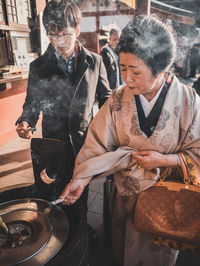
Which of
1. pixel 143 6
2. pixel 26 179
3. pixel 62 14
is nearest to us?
pixel 143 6

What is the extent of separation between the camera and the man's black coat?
2.24 meters

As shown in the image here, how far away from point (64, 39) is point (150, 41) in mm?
1180

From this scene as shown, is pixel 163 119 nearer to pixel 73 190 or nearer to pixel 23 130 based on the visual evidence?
pixel 73 190

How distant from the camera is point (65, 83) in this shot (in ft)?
7.65

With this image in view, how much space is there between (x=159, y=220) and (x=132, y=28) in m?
1.41

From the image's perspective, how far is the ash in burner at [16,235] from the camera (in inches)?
52.8

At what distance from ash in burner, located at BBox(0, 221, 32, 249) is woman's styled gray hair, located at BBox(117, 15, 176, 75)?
1.45 metres

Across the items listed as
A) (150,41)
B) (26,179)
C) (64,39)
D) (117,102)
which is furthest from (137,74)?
(26,179)

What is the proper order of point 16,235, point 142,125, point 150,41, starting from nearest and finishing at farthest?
point 150,41, point 16,235, point 142,125

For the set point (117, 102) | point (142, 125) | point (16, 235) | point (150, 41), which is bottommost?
point (16, 235)

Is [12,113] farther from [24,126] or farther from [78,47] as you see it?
[78,47]

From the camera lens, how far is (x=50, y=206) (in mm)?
1681

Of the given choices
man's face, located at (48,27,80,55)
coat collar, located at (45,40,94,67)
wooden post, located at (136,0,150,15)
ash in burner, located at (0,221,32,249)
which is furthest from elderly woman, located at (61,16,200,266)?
man's face, located at (48,27,80,55)

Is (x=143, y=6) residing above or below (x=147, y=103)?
above
